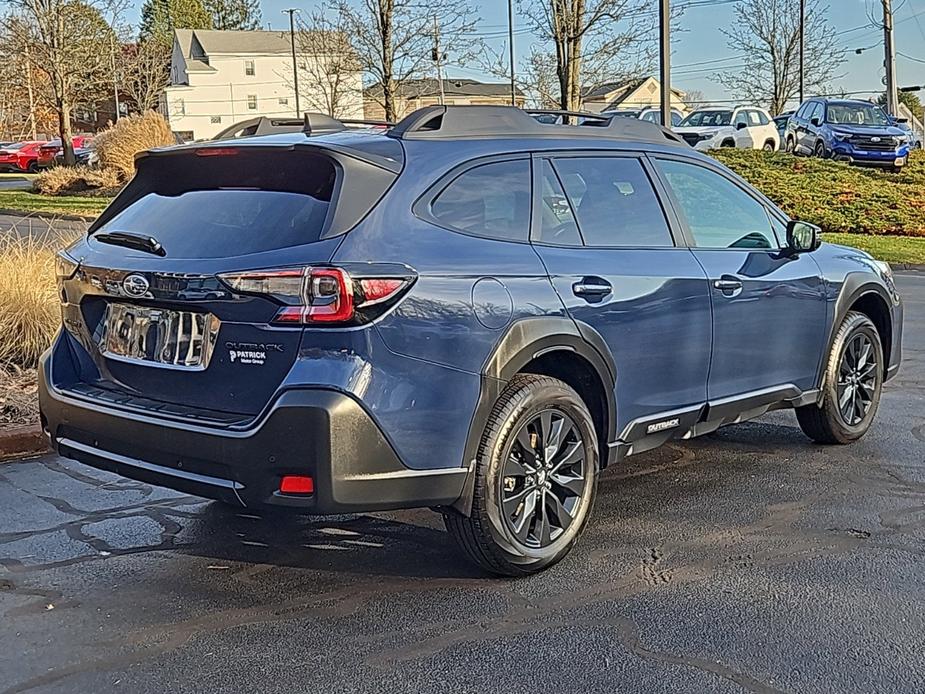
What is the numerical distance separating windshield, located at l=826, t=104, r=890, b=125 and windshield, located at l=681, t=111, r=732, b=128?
118 inches

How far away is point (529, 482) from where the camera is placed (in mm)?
4223

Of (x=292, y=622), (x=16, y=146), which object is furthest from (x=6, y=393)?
(x=16, y=146)

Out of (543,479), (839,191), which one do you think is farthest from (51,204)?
(543,479)

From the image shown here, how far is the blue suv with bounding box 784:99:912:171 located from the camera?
26.6m

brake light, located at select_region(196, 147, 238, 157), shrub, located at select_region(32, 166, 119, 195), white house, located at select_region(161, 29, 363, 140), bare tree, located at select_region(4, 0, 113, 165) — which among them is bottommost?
brake light, located at select_region(196, 147, 238, 157)

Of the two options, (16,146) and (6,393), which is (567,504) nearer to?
(6,393)

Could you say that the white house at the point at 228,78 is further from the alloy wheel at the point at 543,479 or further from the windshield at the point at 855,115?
the alloy wheel at the point at 543,479

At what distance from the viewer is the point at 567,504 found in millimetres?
4391

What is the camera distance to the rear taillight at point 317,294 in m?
3.54

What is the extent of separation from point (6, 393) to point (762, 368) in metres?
4.90

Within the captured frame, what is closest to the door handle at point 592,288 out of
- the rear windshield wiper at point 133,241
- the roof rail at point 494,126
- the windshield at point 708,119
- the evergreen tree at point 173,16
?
the roof rail at point 494,126

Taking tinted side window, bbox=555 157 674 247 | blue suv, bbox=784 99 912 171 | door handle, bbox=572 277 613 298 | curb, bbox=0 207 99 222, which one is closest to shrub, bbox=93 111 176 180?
curb, bbox=0 207 99 222

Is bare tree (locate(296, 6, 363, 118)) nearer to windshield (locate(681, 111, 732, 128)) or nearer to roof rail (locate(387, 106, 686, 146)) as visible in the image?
windshield (locate(681, 111, 732, 128))

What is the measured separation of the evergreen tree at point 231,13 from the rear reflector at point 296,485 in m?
105
